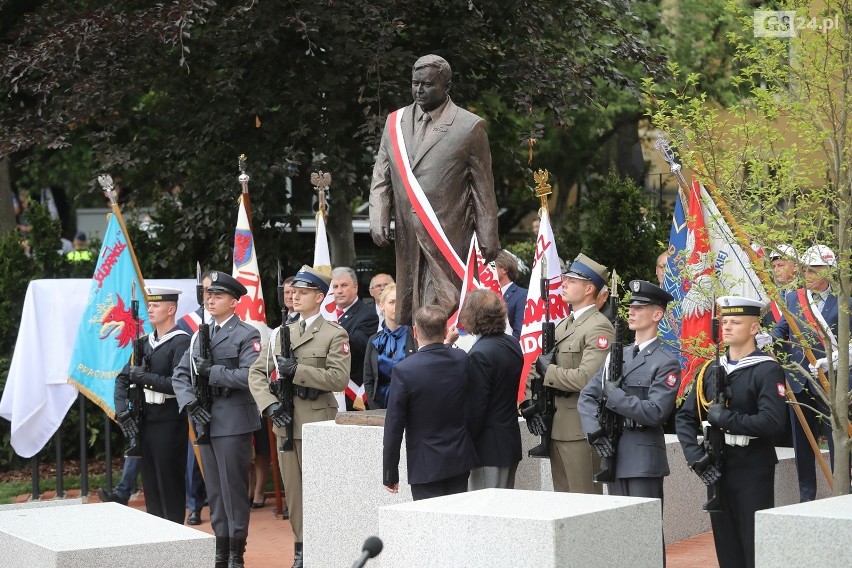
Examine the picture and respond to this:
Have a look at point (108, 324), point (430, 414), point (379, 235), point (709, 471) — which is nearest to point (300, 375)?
point (379, 235)

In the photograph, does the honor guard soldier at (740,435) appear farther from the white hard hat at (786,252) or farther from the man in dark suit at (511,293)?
the man in dark suit at (511,293)

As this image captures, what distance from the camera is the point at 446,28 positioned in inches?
551

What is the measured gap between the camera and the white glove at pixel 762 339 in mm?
7621

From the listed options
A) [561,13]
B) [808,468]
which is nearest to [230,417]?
[808,468]

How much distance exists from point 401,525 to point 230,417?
3.77 meters

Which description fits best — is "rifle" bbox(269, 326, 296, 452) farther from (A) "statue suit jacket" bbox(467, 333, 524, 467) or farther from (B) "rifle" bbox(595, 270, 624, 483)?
(B) "rifle" bbox(595, 270, 624, 483)

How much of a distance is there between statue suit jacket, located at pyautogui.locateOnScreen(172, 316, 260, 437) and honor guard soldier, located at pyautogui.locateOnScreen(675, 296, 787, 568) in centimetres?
338

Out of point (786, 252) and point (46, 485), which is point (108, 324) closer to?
point (46, 485)

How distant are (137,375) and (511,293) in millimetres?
2930

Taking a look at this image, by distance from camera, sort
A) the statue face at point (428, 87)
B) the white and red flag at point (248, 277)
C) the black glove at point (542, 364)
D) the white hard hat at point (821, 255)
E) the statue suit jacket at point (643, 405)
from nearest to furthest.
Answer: the white hard hat at point (821, 255)
the statue suit jacket at point (643, 405)
the black glove at point (542, 364)
the statue face at point (428, 87)
the white and red flag at point (248, 277)

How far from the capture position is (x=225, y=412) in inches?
371

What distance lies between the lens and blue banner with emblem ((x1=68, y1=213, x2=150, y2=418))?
12.4 metres

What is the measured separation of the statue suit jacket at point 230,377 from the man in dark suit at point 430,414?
2093mm

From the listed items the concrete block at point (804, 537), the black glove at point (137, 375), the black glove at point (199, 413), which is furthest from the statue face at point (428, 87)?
the concrete block at point (804, 537)
